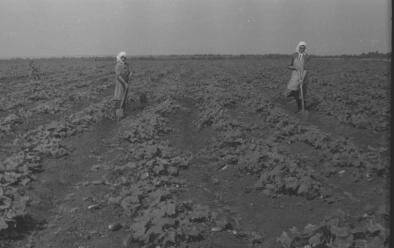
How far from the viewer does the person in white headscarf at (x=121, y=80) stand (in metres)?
15.4

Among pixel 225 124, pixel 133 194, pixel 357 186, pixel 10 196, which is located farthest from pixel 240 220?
pixel 225 124

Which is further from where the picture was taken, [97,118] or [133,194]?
[97,118]

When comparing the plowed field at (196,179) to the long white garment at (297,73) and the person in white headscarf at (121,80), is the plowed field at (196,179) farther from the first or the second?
the long white garment at (297,73)

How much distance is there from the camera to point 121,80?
15492mm

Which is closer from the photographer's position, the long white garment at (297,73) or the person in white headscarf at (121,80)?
the person in white headscarf at (121,80)

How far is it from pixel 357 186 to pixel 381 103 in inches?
366

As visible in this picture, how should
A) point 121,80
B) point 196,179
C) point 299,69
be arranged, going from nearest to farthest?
1. point 196,179
2. point 121,80
3. point 299,69

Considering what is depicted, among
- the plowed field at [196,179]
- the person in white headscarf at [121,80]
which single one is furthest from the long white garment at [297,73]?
the person in white headscarf at [121,80]

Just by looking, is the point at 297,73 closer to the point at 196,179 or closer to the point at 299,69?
the point at 299,69

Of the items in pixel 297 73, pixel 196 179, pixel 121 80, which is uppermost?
pixel 297 73

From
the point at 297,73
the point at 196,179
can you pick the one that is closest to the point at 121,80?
the point at 297,73

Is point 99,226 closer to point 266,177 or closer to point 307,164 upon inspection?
point 266,177

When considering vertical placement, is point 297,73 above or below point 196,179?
above

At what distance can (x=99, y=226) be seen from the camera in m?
7.44
